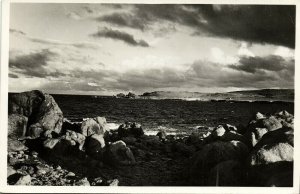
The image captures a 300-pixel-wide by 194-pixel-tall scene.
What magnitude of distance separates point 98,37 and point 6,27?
4.75 ft

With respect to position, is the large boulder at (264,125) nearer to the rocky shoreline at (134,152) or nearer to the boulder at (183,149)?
the rocky shoreline at (134,152)

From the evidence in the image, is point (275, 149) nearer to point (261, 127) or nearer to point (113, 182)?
point (261, 127)

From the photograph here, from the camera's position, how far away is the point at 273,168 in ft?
19.0

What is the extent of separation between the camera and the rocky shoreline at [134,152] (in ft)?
19.4

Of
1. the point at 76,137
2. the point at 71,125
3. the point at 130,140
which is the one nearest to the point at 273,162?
the point at 130,140

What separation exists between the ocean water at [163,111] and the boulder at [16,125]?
64 centimetres

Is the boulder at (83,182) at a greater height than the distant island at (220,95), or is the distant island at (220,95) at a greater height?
the distant island at (220,95)

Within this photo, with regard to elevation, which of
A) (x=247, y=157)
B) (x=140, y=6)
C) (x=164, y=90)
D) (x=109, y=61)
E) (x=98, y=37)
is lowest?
(x=247, y=157)

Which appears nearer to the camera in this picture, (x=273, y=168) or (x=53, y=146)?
(x=273, y=168)

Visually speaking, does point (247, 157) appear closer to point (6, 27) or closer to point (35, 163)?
point (35, 163)

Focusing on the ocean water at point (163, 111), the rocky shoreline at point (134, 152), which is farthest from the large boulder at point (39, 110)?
the ocean water at point (163, 111)

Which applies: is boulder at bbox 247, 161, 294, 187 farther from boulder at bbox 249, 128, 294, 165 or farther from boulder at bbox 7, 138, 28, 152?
boulder at bbox 7, 138, 28, 152

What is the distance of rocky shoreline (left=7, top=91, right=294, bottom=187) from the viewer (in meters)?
5.90

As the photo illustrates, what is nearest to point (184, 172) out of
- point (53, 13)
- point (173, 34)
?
point (173, 34)
